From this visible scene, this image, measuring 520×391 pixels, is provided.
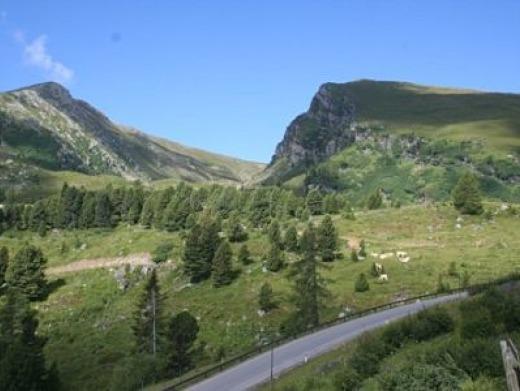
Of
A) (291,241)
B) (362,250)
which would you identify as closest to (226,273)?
(291,241)

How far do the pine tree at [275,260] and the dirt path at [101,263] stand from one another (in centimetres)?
2583

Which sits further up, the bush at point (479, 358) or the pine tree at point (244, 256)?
the bush at point (479, 358)

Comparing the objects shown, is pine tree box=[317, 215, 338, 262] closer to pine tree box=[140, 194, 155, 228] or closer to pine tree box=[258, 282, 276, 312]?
pine tree box=[258, 282, 276, 312]

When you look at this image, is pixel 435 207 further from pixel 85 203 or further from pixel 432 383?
pixel 432 383

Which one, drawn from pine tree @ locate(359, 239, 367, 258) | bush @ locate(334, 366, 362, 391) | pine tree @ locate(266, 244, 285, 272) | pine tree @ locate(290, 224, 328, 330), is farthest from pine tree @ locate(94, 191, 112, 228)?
bush @ locate(334, 366, 362, 391)

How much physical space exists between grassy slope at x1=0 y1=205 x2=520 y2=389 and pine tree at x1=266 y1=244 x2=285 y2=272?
190 cm

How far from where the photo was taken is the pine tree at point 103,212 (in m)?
144

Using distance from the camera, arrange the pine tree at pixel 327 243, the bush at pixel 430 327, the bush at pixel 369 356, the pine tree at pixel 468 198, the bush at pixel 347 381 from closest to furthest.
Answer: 1. the bush at pixel 347 381
2. the bush at pixel 369 356
3. the bush at pixel 430 327
4. the pine tree at pixel 327 243
5. the pine tree at pixel 468 198

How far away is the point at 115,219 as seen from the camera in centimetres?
14675

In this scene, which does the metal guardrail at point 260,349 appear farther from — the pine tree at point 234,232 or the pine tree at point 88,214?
the pine tree at point 88,214

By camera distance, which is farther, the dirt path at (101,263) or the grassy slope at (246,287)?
the dirt path at (101,263)

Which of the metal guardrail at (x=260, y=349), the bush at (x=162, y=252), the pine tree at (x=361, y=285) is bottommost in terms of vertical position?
the bush at (x=162, y=252)

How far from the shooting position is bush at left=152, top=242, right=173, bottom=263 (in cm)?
10250

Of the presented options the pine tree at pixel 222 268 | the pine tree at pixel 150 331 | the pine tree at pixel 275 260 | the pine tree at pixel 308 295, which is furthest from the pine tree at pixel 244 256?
the pine tree at pixel 308 295
